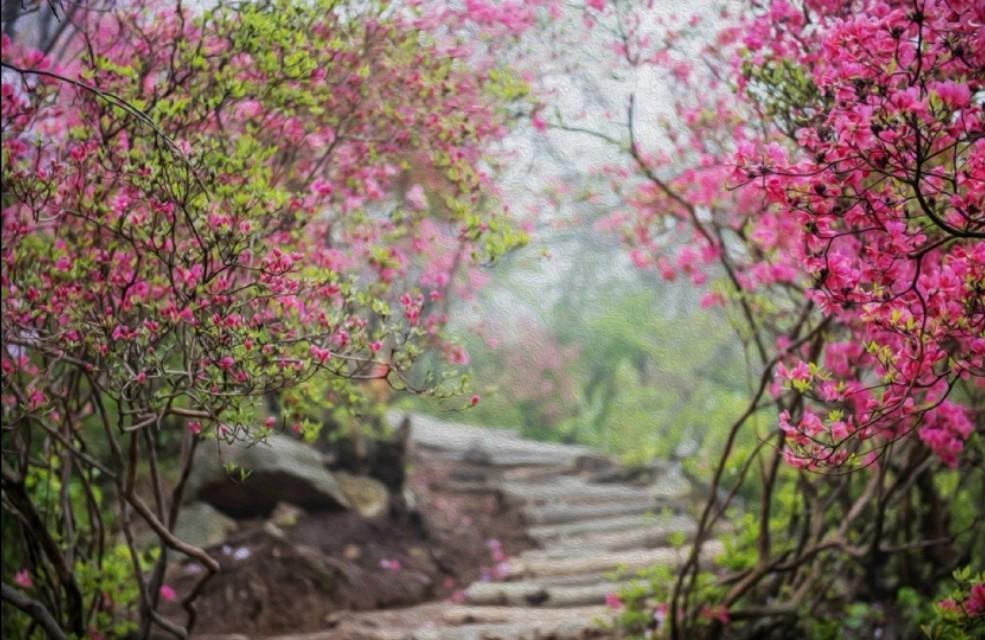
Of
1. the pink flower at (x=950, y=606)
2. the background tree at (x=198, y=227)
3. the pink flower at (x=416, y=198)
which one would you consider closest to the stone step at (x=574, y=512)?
the pink flower at (x=416, y=198)

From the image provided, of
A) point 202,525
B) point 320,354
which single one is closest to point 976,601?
point 320,354

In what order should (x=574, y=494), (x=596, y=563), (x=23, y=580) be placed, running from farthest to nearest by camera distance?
(x=574, y=494) < (x=596, y=563) < (x=23, y=580)

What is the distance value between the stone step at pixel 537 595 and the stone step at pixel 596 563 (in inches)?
16.8

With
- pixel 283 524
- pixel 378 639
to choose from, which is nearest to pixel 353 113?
pixel 378 639

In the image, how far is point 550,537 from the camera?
780 centimetres

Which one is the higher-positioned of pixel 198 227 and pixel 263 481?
pixel 198 227

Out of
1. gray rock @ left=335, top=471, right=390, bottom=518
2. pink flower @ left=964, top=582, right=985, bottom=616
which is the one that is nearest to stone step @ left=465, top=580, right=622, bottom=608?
gray rock @ left=335, top=471, right=390, bottom=518

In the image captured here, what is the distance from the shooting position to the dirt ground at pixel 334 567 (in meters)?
5.21

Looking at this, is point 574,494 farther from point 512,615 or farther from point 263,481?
point 263,481

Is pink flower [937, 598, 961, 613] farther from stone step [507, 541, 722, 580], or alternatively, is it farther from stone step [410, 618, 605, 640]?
stone step [507, 541, 722, 580]

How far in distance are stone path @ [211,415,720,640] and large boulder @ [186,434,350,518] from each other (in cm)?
127

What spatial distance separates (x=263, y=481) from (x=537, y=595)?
2.03 meters

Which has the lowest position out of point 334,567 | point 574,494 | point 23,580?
point 23,580

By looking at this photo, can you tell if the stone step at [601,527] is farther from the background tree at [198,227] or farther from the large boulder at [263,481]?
the background tree at [198,227]
